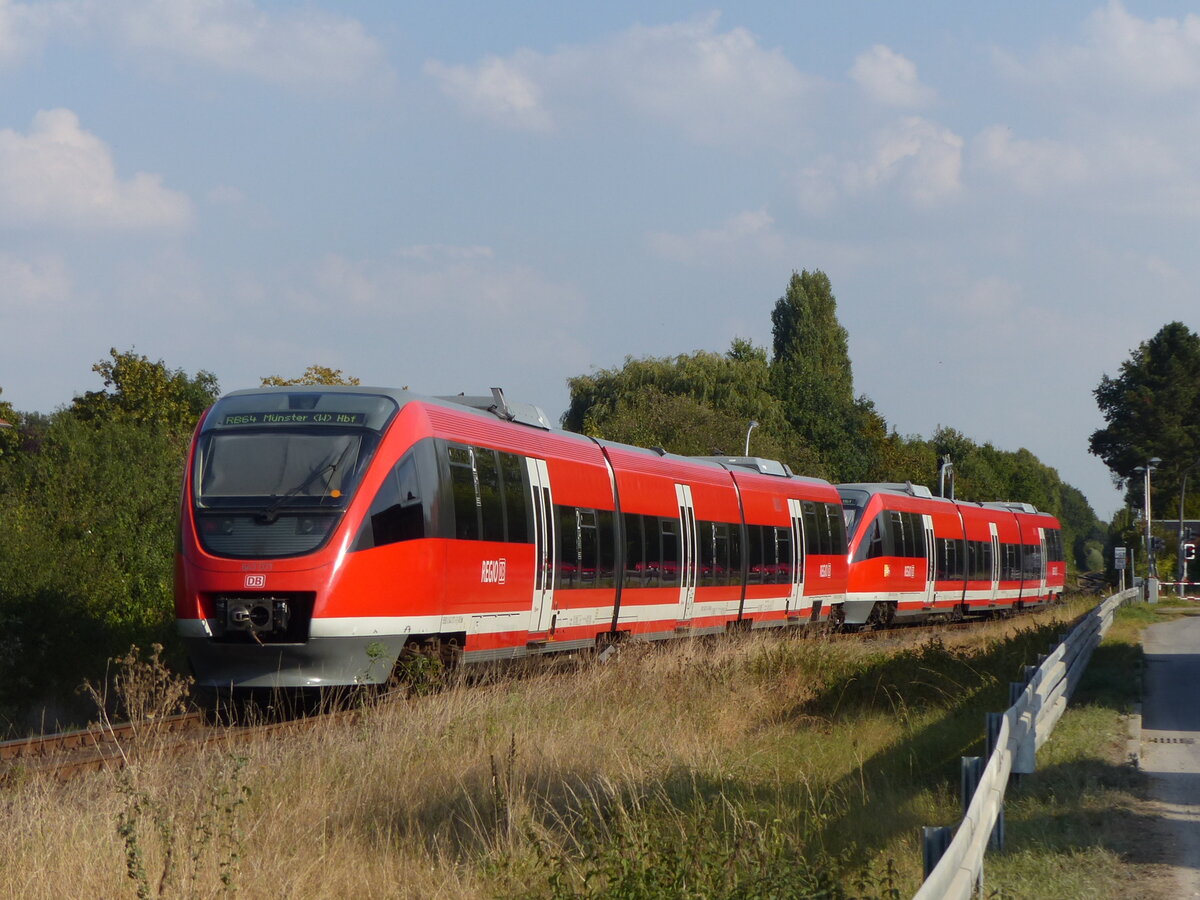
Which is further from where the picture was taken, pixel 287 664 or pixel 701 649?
pixel 701 649

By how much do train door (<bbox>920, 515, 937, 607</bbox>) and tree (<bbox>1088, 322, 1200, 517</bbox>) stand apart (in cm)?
5530

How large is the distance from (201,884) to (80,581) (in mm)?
17014

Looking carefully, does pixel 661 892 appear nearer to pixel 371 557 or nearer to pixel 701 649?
pixel 371 557

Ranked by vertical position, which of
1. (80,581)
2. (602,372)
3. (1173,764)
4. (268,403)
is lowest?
(1173,764)

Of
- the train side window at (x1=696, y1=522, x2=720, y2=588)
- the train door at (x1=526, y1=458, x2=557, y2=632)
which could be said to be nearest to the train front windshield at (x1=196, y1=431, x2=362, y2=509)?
the train door at (x1=526, y1=458, x2=557, y2=632)

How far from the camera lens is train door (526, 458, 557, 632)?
58.3 feet

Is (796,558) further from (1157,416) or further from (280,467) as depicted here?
(1157,416)

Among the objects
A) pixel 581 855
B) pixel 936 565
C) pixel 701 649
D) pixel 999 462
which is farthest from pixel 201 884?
pixel 999 462

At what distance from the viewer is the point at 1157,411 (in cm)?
8931

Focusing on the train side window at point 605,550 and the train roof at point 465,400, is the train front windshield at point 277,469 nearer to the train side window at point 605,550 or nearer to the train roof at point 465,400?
the train roof at point 465,400

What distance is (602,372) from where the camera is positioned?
2719 inches

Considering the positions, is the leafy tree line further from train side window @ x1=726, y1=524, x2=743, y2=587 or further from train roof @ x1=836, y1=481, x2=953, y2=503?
train side window @ x1=726, y1=524, x2=743, y2=587

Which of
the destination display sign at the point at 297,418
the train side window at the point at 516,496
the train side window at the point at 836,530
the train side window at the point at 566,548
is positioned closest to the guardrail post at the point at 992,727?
the destination display sign at the point at 297,418

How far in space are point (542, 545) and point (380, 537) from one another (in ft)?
13.1
